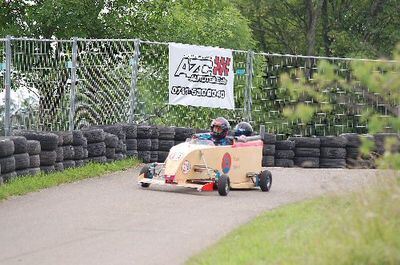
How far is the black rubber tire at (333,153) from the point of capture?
83.4ft

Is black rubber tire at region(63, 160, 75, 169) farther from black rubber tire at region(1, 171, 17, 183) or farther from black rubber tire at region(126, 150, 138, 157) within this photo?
→ black rubber tire at region(126, 150, 138, 157)

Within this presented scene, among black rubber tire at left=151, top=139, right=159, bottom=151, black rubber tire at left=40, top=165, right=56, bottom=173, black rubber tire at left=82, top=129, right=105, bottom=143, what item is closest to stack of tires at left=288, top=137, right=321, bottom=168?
black rubber tire at left=151, top=139, right=159, bottom=151

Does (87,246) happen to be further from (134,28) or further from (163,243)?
(134,28)

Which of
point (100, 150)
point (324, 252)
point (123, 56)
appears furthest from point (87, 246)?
point (123, 56)

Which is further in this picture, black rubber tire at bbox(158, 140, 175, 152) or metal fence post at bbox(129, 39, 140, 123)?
metal fence post at bbox(129, 39, 140, 123)

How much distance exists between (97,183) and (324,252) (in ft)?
34.7

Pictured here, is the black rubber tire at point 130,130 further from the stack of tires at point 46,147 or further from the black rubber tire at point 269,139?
the stack of tires at point 46,147

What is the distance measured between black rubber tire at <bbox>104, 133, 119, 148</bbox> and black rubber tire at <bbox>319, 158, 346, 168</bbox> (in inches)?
231

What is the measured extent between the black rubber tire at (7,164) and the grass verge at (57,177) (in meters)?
0.20

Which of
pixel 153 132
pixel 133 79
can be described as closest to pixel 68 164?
pixel 153 132

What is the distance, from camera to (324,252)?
860cm

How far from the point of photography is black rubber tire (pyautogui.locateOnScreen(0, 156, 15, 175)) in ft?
56.1

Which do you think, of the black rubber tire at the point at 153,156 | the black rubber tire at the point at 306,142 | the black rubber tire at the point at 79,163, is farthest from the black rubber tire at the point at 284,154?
the black rubber tire at the point at 79,163

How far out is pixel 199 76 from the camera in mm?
24828
